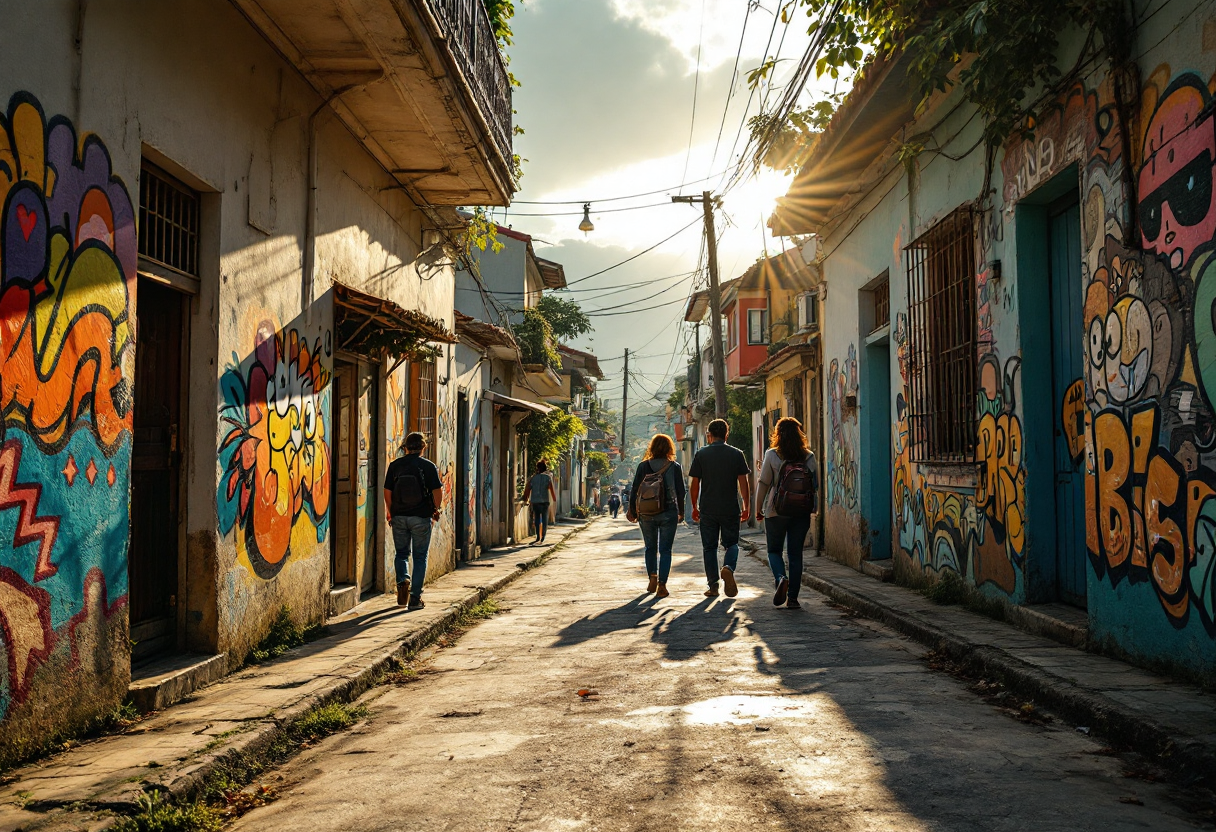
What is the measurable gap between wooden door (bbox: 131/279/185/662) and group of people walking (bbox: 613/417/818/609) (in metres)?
5.26

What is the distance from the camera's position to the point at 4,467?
421 cm

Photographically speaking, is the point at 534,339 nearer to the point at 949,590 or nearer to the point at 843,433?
the point at 843,433

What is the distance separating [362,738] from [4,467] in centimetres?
219

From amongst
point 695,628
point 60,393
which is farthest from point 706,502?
point 60,393

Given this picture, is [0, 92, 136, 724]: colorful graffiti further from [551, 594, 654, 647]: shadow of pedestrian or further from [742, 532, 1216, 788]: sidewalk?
[742, 532, 1216, 788]: sidewalk

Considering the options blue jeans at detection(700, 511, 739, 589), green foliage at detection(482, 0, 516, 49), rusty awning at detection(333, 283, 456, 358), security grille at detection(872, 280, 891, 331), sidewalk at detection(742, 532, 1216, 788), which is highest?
green foliage at detection(482, 0, 516, 49)

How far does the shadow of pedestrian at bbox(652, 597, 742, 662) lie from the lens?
727 centimetres

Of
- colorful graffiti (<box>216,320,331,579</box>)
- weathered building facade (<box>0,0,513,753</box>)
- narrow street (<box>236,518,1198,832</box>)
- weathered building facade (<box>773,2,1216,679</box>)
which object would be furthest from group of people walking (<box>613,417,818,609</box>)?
colorful graffiti (<box>216,320,331,579</box>)

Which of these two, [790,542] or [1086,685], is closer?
[1086,685]

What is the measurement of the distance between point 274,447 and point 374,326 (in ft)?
8.29

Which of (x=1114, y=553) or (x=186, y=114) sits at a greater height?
(x=186, y=114)

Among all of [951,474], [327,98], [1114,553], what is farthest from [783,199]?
[1114,553]

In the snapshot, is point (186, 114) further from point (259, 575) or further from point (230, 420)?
point (259, 575)

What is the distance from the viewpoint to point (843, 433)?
46.9 ft
